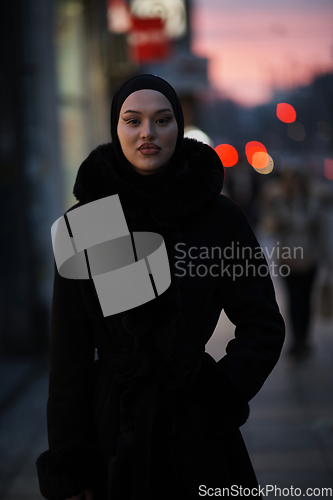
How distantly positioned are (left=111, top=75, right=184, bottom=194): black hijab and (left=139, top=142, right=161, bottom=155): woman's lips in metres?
0.09

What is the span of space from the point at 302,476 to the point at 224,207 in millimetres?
2447

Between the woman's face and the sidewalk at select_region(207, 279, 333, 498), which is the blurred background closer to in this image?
the sidewalk at select_region(207, 279, 333, 498)

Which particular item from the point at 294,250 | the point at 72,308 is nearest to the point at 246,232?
the point at 72,308

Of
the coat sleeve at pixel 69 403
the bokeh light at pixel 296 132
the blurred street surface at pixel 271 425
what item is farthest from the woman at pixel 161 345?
the bokeh light at pixel 296 132

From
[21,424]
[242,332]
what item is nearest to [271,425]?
[21,424]

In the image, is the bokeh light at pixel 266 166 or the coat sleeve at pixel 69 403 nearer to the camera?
the coat sleeve at pixel 69 403

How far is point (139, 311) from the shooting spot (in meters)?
1.89

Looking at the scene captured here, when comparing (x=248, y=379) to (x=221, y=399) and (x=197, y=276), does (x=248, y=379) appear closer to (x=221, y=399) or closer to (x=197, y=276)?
(x=221, y=399)

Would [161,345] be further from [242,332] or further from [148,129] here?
[148,129]

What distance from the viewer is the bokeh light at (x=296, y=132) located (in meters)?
67.0

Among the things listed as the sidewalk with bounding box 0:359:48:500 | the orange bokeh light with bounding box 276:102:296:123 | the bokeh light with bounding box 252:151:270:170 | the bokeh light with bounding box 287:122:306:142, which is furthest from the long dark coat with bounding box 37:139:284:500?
the bokeh light with bounding box 287:122:306:142

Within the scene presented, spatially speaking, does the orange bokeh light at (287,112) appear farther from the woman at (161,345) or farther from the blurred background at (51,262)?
the woman at (161,345)

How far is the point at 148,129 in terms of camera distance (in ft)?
6.27

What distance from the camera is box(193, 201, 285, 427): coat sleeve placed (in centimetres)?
189
